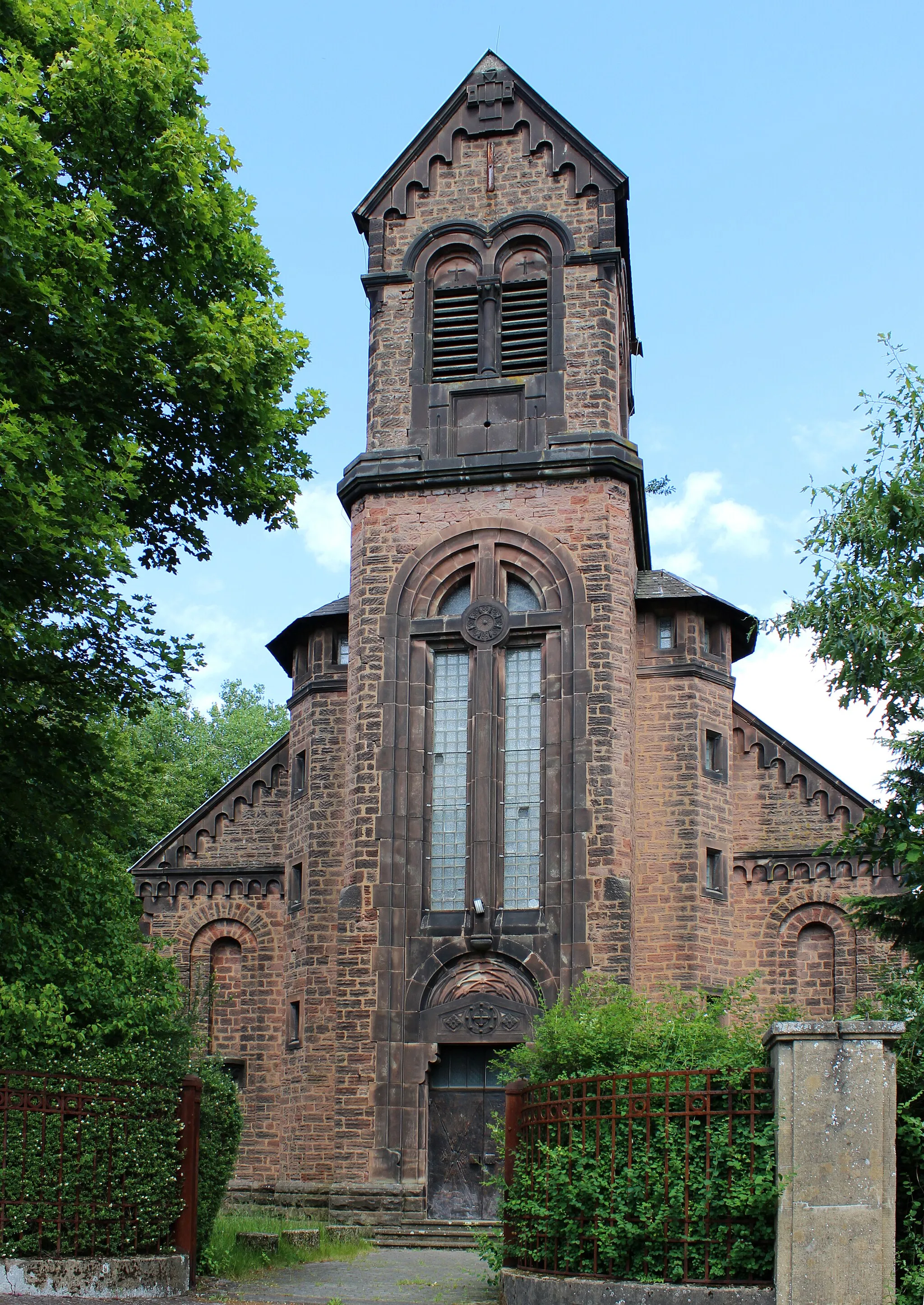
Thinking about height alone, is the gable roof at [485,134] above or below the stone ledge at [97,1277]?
above

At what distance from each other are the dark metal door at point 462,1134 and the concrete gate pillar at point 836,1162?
1186 cm

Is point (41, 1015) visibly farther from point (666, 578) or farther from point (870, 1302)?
point (666, 578)

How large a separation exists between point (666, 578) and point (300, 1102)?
10474mm

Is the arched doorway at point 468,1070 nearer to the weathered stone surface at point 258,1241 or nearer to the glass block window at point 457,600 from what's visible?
the glass block window at point 457,600

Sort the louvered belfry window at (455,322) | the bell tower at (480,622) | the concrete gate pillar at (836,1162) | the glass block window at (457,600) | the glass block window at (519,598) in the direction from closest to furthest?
the concrete gate pillar at (836,1162), the bell tower at (480,622), the glass block window at (519,598), the glass block window at (457,600), the louvered belfry window at (455,322)

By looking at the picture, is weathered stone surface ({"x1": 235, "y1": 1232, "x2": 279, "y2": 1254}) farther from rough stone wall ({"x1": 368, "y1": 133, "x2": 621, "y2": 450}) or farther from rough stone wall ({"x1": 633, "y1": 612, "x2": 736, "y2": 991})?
rough stone wall ({"x1": 368, "y1": 133, "x2": 621, "y2": 450})

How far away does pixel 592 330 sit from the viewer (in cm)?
2436

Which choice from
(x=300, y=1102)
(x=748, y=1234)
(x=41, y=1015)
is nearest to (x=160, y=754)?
(x=300, y=1102)

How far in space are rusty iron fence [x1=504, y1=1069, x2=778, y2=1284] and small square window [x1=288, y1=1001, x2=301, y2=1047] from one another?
1378 cm

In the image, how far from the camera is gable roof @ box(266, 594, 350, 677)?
85.3ft

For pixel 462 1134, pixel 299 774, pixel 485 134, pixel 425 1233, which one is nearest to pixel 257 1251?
pixel 425 1233

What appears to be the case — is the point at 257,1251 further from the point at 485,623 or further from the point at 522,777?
the point at 485,623

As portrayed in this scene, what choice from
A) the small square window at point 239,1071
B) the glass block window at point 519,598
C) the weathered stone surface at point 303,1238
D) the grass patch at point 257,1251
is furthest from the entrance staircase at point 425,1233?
the glass block window at point 519,598

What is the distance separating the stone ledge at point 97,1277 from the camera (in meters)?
11.7
